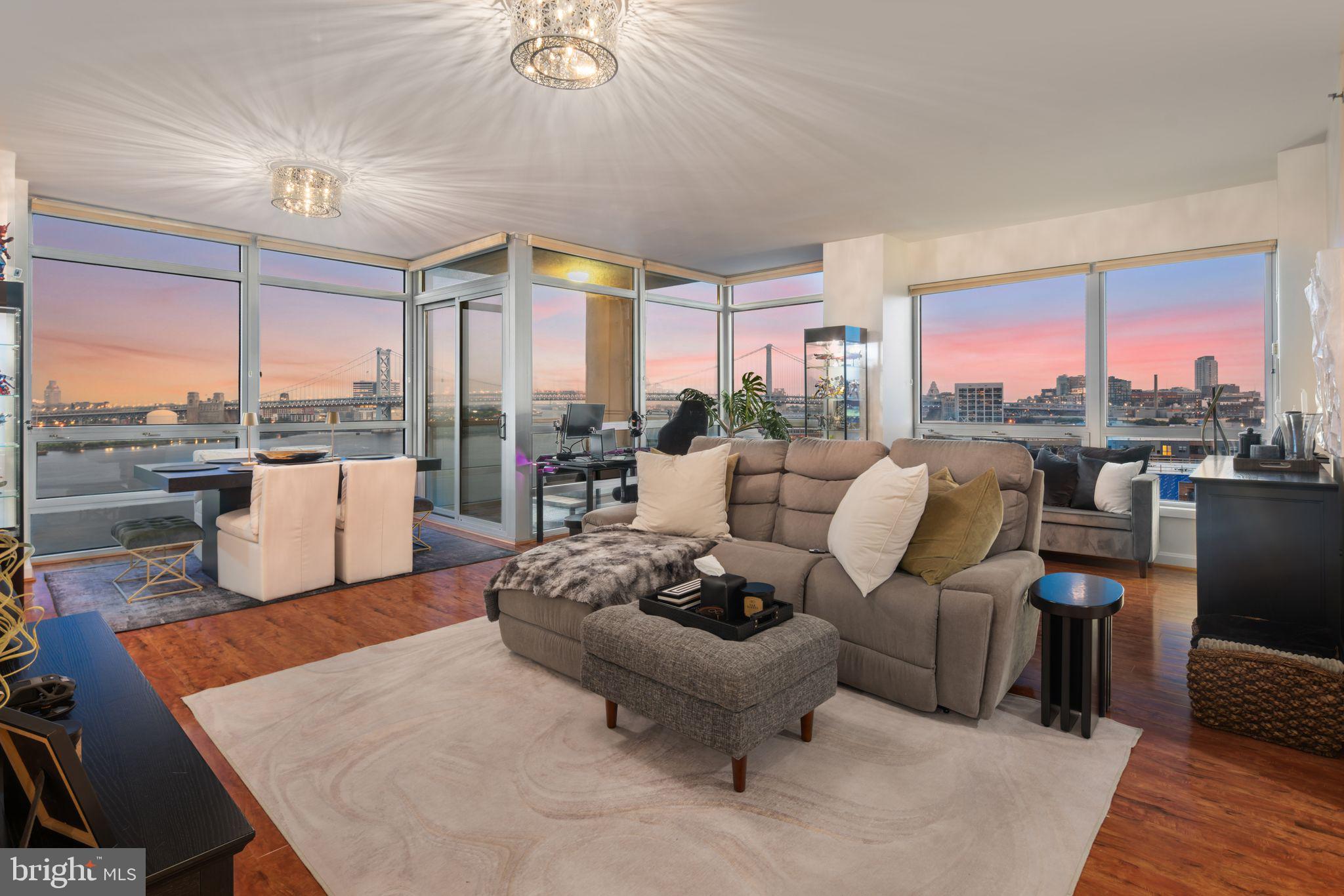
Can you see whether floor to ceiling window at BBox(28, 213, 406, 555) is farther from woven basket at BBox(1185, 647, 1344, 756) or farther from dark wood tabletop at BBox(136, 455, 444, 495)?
woven basket at BBox(1185, 647, 1344, 756)

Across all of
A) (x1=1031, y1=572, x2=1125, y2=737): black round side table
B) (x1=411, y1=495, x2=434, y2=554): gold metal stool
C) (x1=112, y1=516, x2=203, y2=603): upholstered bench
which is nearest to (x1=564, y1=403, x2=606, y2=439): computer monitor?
(x1=411, y1=495, x2=434, y2=554): gold metal stool

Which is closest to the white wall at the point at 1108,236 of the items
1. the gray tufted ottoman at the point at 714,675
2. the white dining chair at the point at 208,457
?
the gray tufted ottoman at the point at 714,675

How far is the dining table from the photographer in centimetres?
398

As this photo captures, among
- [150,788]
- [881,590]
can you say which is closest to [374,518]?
[881,590]

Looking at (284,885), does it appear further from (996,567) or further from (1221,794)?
(1221,794)

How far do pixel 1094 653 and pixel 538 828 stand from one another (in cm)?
263

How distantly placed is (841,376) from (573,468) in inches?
104

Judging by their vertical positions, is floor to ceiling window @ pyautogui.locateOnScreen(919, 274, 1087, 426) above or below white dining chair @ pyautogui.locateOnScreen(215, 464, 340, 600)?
above

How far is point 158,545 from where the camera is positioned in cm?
411

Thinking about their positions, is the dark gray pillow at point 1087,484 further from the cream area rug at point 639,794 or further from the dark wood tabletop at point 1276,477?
the cream area rug at point 639,794

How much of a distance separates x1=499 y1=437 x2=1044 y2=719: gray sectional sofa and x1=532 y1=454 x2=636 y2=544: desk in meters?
1.51

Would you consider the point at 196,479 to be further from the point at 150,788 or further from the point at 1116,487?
the point at 1116,487

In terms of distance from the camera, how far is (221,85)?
3.19 m

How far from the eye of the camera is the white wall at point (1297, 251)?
13.3ft
